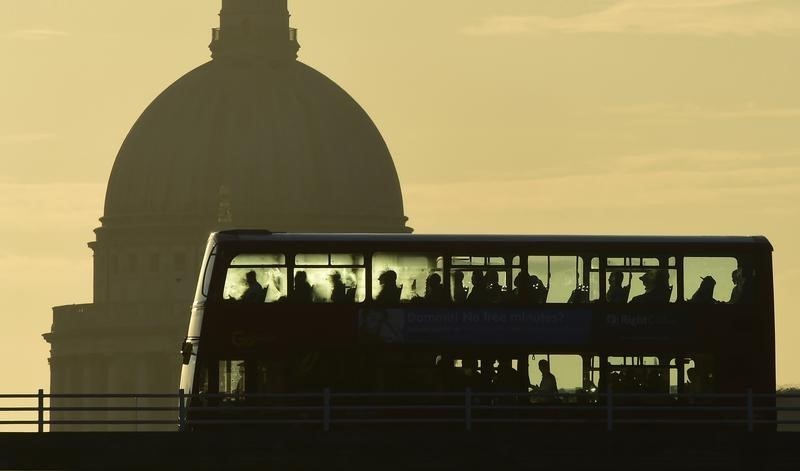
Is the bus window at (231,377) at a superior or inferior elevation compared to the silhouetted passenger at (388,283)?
inferior

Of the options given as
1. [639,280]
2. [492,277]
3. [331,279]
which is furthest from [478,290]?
[639,280]

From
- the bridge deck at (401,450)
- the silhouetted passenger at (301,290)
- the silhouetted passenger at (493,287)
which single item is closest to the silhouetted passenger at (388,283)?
the silhouetted passenger at (301,290)

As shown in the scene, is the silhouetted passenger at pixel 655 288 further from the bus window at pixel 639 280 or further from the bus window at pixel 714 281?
the bus window at pixel 714 281

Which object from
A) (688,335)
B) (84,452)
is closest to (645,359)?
(688,335)

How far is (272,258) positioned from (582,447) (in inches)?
285

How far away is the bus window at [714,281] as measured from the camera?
69.0m

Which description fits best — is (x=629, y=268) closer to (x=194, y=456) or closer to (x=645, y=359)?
(x=645, y=359)

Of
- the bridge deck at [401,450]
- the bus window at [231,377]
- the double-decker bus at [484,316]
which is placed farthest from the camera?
the bus window at [231,377]

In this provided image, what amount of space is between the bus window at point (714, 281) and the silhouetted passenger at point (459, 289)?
399cm

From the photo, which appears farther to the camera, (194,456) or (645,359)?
(645,359)

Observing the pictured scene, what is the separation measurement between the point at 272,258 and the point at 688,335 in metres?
7.59

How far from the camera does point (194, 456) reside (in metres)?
64.7

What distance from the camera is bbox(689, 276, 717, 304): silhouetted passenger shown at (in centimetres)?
6894

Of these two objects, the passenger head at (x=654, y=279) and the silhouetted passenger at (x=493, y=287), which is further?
the passenger head at (x=654, y=279)
